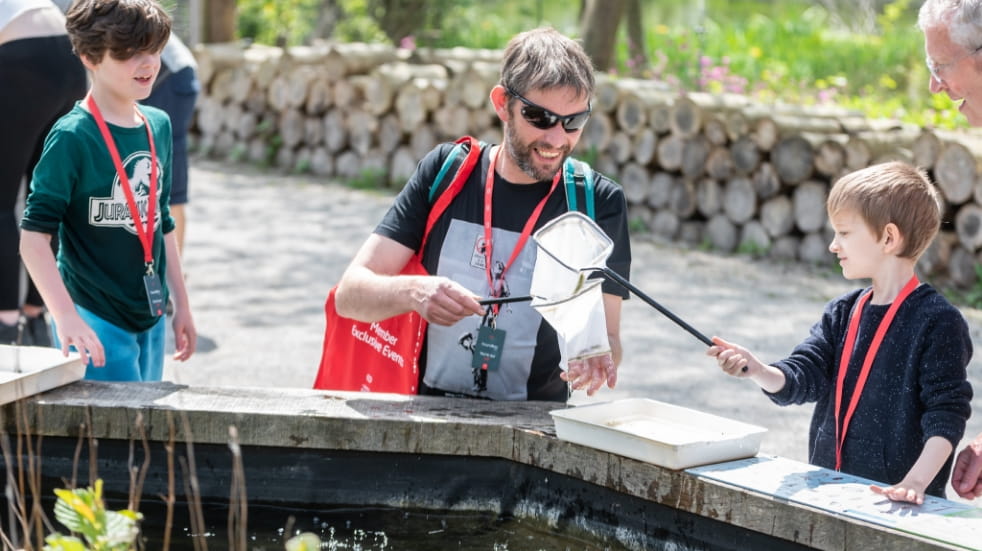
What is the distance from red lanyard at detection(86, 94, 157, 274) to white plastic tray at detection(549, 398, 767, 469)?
3.86ft

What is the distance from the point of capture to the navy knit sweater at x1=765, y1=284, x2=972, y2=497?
2572 millimetres

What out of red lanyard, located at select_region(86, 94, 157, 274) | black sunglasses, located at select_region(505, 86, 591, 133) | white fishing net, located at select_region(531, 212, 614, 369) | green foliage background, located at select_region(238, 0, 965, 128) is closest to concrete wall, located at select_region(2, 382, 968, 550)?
white fishing net, located at select_region(531, 212, 614, 369)

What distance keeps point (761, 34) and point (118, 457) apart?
12901 millimetres

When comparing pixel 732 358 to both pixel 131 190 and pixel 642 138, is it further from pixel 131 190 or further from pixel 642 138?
pixel 642 138

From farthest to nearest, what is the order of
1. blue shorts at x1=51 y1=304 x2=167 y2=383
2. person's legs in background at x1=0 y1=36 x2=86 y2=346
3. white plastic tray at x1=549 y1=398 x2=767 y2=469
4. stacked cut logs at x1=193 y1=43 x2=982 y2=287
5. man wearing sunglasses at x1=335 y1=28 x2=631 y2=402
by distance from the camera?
stacked cut logs at x1=193 y1=43 x2=982 y2=287, person's legs in background at x1=0 y1=36 x2=86 y2=346, blue shorts at x1=51 y1=304 x2=167 y2=383, man wearing sunglasses at x1=335 y1=28 x2=631 y2=402, white plastic tray at x1=549 y1=398 x2=767 y2=469

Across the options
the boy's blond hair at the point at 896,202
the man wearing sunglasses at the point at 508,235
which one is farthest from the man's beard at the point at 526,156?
the boy's blond hair at the point at 896,202

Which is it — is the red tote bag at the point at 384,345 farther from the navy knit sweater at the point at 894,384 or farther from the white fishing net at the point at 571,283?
the navy knit sweater at the point at 894,384

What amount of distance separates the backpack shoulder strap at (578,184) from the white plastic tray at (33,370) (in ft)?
4.07

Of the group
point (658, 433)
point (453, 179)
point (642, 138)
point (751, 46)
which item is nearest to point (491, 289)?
point (453, 179)

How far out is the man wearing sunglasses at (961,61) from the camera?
261 centimetres

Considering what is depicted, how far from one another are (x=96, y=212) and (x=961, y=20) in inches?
81.9

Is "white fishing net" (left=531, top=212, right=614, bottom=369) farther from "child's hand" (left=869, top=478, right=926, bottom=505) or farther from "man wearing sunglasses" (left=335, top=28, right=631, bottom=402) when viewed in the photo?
"child's hand" (left=869, top=478, right=926, bottom=505)

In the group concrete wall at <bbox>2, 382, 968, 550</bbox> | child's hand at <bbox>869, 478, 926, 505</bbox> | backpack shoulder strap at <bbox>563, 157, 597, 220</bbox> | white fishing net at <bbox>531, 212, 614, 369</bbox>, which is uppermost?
backpack shoulder strap at <bbox>563, 157, 597, 220</bbox>

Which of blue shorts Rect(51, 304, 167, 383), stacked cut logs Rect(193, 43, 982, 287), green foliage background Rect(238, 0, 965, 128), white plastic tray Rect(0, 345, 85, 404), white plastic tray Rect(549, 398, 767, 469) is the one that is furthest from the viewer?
green foliage background Rect(238, 0, 965, 128)
